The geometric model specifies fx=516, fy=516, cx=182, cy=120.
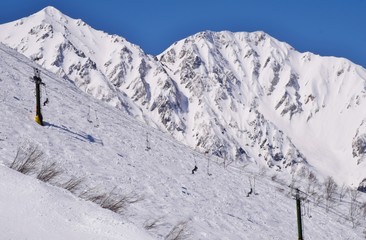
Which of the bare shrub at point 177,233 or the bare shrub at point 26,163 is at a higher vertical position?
the bare shrub at point 26,163

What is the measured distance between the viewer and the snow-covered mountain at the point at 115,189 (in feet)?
17.9

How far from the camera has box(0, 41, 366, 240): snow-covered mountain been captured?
5.47 m

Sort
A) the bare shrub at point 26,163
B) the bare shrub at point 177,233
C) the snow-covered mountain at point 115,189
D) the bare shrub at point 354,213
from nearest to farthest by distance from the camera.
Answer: the snow-covered mountain at point 115,189 < the bare shrub at point 26,163 < the bare shrub at point 177,233 < the bare shrub at point 354,213

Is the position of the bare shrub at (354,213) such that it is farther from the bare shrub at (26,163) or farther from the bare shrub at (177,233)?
the bare shrub at (26,163)

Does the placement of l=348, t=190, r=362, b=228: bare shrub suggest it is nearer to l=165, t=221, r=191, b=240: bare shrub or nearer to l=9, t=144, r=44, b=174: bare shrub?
l=165, t=221, r=191, b=240: bare shrub

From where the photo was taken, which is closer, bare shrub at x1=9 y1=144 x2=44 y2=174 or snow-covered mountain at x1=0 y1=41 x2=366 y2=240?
snow-covered mountain at x1=0 y1=41 x2=366 y2=240

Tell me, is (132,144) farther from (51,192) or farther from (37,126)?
(51,192)

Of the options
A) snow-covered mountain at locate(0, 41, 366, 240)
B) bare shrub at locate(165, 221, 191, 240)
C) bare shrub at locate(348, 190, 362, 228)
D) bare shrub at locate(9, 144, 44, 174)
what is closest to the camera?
snow-covered mountain at locate(0, 41, 366, 240)

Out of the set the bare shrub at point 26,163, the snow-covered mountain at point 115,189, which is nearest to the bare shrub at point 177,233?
the snow-covered mountain at point 115,189

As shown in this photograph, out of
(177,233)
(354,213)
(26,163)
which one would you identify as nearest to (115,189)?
(177,233)

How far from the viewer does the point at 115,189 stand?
664 inches

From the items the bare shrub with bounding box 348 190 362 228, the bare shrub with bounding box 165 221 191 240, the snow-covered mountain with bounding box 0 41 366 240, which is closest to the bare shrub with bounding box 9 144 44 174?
the snow-covered mountain with bounding box 0 41 366 240

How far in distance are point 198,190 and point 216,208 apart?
2.02 metres

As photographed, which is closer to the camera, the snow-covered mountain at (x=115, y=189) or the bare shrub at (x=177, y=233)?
the snow-covered mountain at (x=115, y=189)
